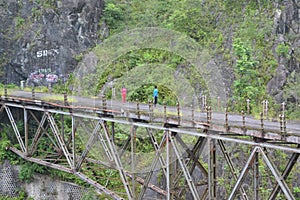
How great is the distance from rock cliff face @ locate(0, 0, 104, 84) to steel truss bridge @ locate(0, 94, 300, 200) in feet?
20.6

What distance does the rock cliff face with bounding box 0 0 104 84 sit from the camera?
37.2 meters

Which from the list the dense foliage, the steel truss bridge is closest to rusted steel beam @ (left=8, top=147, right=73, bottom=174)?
the steel truss bridge

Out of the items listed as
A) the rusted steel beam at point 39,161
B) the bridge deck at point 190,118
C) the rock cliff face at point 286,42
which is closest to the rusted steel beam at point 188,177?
the bridge deck at point 190,118

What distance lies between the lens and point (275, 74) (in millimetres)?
31391

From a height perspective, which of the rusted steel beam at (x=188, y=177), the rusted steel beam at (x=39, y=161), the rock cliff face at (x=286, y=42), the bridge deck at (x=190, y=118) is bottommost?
the rusted steel beam at (x=39, y=161)

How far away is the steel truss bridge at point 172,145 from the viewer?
16.2 metres

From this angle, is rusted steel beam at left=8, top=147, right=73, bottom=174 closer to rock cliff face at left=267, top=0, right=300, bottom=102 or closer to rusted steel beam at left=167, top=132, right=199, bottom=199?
rusted steel beam at left=167, top=132, right=199, bottom=199

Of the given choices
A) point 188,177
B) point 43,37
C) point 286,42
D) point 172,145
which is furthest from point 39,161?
point 286,42

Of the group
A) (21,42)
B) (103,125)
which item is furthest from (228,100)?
(21,42)

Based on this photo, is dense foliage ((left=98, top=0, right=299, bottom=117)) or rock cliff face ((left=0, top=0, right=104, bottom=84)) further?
rock cliff face ((left=0, top=0, right=104, bottom=84))

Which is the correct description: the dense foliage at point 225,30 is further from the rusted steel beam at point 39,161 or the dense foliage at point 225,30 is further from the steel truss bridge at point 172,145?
the rusted steel beam at point 39,161

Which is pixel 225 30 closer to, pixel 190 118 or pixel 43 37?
pixel 43 37

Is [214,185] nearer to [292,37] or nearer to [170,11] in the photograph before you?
[292,37]

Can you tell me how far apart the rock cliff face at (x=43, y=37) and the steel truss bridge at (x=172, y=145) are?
6.27 metres
